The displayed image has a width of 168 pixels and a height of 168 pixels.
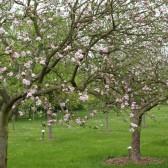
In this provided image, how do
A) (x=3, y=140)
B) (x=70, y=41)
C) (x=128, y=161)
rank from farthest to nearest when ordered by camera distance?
1. (x=128, y=161)
2. (x=3, y=140)
3. (x=70, y=41)

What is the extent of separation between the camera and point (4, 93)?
9.38 m

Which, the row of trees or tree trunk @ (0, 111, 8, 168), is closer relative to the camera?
the row of trees

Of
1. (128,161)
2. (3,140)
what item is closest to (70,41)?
(3,140)

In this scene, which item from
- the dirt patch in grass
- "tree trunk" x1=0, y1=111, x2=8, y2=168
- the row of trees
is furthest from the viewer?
the dirt patch in grass

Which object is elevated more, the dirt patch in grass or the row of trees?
the row of trees

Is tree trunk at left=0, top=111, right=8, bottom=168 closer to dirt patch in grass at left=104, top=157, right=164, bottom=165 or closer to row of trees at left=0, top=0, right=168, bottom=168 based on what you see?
row of trees at left=0, top=0, right=168, bottom=168

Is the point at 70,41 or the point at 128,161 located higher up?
the point at 70,41

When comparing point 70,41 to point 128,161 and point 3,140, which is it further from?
point 128,161

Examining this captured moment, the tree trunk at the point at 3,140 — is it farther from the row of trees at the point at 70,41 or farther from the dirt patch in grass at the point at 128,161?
the dirt patch in grass at the point at 128,161

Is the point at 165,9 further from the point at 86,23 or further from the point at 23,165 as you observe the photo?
the point at 23,165

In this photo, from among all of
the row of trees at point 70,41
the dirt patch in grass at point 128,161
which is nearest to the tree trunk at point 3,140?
the row of trees at point 70,41

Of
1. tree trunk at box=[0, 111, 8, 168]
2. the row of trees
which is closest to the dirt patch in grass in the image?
the row of trees

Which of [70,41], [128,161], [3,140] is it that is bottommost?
[128,161]

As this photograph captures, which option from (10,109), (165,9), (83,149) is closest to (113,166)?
(83,149)
